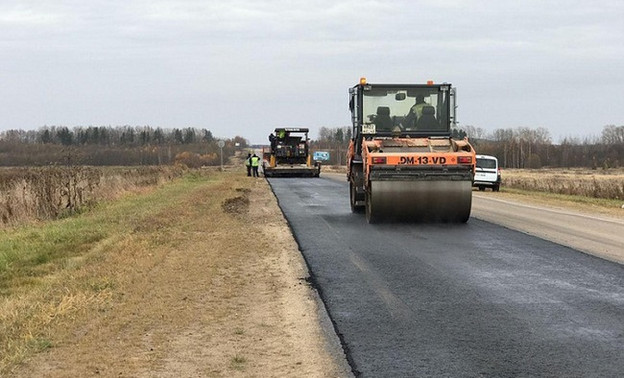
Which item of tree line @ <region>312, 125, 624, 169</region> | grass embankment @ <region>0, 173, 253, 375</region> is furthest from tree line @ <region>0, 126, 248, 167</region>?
grass embankment @ <region>0, 173, 253, 375</region>

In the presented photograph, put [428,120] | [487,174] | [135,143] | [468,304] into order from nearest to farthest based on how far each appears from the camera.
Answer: [468,304]
[428,120]
[487,174]
[135,143]

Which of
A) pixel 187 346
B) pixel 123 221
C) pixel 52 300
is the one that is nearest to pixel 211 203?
pixel 123 221

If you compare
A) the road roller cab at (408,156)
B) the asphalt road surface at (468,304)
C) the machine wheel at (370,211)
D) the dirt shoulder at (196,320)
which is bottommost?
the asphalt road surface at (468,304)

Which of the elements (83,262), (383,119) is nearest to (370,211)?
(383,119)

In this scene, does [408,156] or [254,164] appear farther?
[254,164]

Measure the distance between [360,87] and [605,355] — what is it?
11.5 meters

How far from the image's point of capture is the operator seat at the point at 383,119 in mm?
15555

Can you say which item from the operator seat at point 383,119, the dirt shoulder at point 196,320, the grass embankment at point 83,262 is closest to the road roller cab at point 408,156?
the operator seat at point 383,119

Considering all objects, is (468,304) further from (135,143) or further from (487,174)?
(135,143)

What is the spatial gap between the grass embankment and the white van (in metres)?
15.1

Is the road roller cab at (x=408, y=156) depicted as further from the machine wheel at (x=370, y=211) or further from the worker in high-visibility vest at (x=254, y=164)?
the worker in high-visibility vest at (x=254, y=164)

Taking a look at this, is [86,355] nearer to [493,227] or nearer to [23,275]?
[23,275]

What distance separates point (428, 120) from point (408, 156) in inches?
98.7

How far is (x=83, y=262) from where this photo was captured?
1000cm
